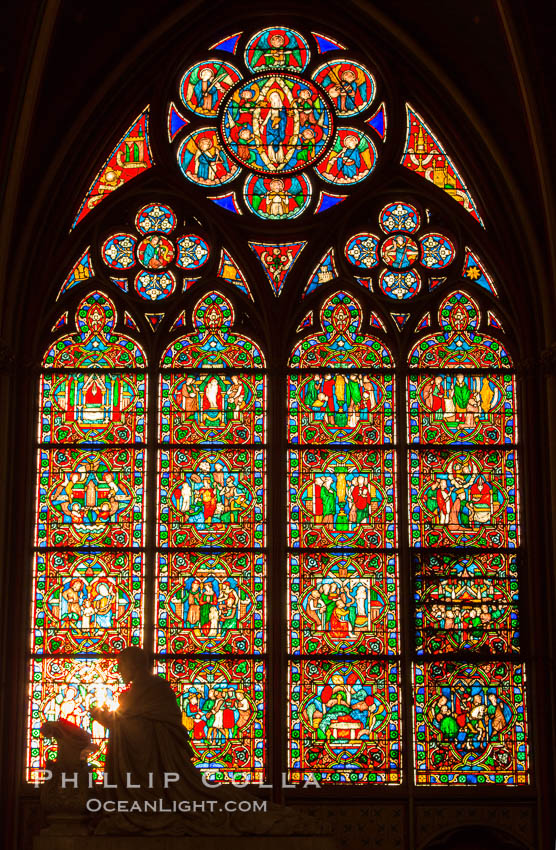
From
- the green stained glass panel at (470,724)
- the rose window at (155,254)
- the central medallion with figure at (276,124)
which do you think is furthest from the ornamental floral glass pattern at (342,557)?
the central medallion with figure at (276,124)

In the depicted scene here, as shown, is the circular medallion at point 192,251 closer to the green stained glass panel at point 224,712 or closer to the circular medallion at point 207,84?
the circular medallion at point 207,84

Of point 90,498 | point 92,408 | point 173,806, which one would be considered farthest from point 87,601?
point 173,806

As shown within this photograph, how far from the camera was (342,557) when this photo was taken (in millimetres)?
14062

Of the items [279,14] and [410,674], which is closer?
[410,674]

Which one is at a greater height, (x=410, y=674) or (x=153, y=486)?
(x=153, y=486)

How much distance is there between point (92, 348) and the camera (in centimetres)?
1468

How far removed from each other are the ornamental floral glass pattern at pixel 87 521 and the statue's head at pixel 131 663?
1485mm

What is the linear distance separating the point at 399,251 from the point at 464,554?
2908 millimetres

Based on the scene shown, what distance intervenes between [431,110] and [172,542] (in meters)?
4.66

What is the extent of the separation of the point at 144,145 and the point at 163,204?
0.59 meters

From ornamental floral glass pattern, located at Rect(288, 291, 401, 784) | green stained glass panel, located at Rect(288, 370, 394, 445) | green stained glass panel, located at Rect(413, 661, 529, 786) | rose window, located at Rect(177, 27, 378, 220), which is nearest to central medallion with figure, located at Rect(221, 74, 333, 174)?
rose window, located at Rect(177, 27, 378, 220)
